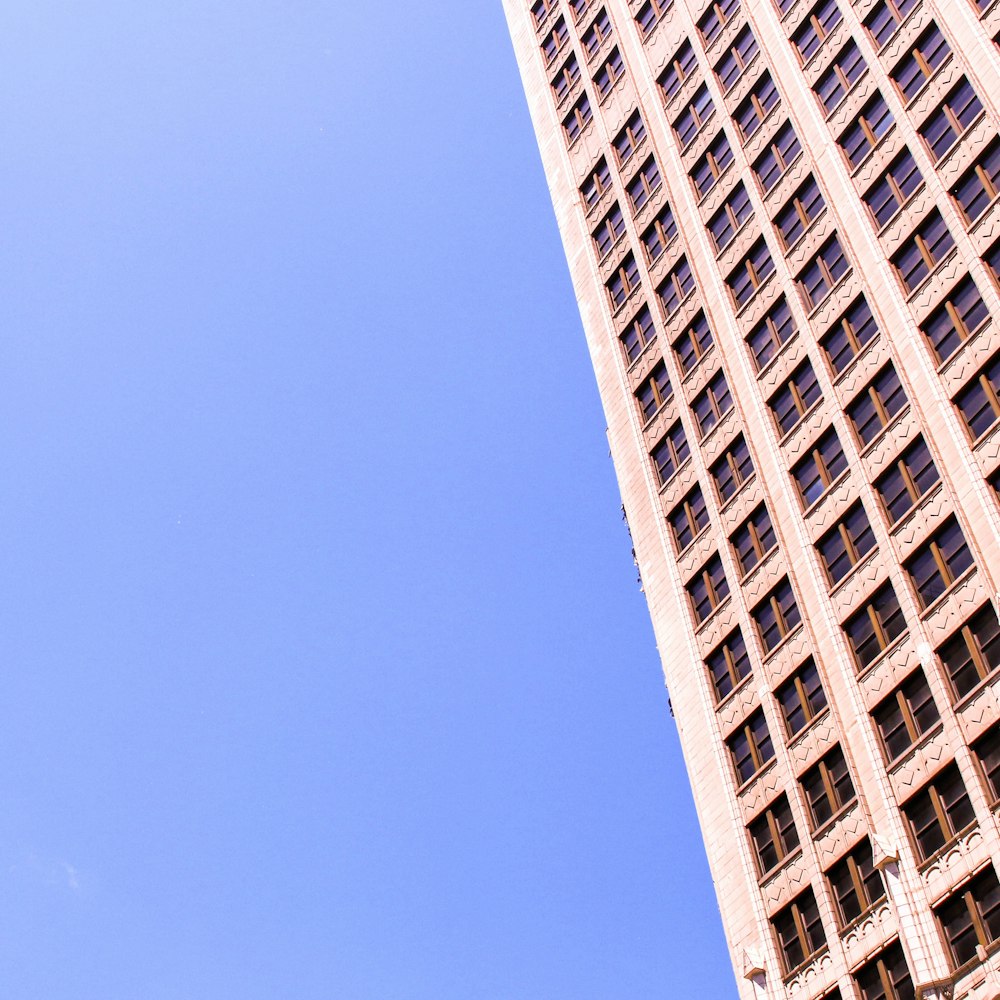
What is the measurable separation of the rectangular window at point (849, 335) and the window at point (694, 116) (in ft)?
47.1

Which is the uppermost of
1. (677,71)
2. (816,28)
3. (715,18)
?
(715,18)

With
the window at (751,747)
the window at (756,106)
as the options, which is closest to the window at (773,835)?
the window at (751,747)

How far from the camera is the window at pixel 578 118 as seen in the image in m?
67.9

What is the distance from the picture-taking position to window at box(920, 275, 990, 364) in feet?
144

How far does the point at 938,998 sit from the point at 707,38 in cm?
3972

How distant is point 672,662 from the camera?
50156mm

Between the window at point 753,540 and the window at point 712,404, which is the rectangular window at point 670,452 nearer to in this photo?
the window at point 712,404

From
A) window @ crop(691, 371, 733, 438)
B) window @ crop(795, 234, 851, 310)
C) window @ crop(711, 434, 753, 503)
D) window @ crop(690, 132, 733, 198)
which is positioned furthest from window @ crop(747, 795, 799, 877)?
window @ crop(690, 132, 733, 198)

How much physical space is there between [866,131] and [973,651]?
2014 cm

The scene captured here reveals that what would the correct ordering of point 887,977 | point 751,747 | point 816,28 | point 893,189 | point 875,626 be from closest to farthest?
point 887,977 → point 875,626 → point 751,747 → point 893,189 → point 816,28

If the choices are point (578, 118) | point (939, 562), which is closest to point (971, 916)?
point (939, 562)

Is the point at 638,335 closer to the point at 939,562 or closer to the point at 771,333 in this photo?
the point at 771,333

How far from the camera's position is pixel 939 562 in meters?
41.6

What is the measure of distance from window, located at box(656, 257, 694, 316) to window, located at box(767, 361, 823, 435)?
7.86 metres
